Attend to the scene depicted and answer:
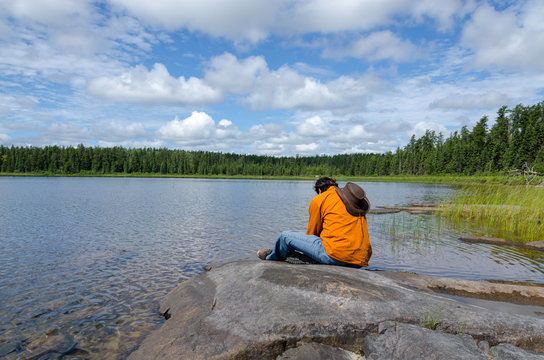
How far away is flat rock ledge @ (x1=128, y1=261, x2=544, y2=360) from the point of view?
4078 mm

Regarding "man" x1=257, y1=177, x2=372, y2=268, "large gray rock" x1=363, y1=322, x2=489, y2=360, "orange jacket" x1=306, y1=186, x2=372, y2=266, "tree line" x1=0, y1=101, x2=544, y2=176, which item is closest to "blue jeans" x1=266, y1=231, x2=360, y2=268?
"man" x1=257, y1=177, x2=372, y2=268

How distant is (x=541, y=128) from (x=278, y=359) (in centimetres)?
9745

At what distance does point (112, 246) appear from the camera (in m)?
12.9

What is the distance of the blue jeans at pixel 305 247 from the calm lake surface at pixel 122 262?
2977 mm

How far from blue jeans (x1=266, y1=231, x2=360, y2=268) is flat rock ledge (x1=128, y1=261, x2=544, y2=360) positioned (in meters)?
1.19

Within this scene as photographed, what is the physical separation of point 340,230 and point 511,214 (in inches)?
614

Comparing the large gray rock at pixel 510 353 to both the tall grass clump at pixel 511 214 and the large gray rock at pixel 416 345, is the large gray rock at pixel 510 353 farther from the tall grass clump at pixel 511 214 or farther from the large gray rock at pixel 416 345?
the tall grass clump at pixel 511 214

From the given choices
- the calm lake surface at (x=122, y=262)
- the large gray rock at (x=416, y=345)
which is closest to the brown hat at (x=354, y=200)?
the large gray rock at (x=416, y=345)

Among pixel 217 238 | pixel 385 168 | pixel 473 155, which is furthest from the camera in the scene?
pixel 385 168

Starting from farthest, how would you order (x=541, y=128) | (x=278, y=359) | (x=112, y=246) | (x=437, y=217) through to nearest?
(x=541, y=128)
(x=437, y=217)
(x=112, y=246)
(x=278, y=359)

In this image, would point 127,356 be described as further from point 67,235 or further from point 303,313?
point 67,235

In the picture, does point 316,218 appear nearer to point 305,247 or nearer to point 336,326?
point 305,247

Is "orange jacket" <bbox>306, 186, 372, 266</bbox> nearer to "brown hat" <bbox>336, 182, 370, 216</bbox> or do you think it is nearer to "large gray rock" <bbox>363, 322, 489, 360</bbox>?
"brown hat" <bbox>336, 182, 370, 216</bbox>

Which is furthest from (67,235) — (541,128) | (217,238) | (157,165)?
(157,165)
